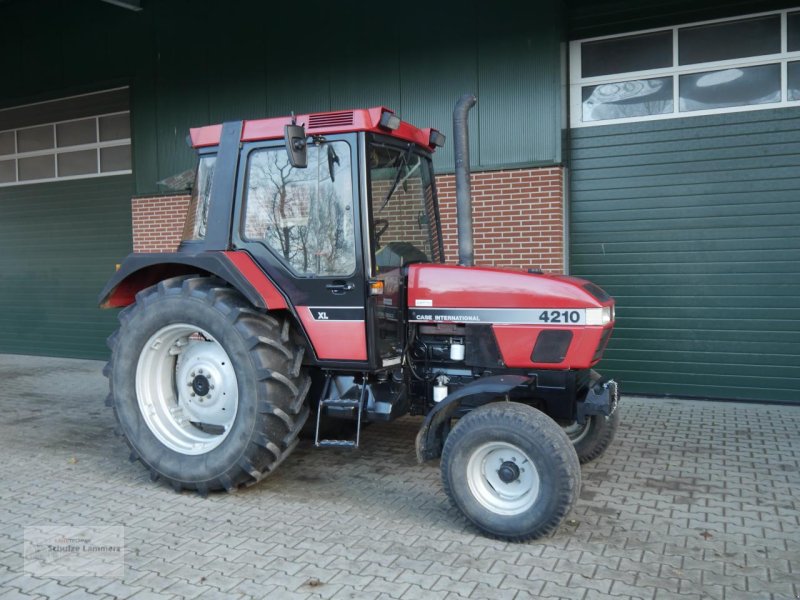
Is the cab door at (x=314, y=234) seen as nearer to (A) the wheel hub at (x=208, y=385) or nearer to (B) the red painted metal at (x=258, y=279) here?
(B) the red painted metal at (x=258, y=279)

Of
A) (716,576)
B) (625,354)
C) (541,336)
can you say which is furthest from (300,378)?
(625,354)

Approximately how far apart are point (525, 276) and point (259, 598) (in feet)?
7.94

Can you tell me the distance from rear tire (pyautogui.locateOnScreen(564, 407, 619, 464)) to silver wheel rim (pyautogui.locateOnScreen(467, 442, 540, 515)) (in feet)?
4.07

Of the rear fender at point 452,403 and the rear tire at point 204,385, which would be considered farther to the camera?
the rear tire at point 204,385

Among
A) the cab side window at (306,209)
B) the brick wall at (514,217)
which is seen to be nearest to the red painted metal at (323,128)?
the cab side window at (306,209)

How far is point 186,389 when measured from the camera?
501cm

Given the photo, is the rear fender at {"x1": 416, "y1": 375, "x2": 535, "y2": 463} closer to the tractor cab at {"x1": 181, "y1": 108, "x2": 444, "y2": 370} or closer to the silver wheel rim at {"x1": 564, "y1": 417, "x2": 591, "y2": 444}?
the tractor cab at {"x1": 181, "y1": 108, "x2": 444, "y2": 370}

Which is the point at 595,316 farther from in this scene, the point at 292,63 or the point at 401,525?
the point at 292,63

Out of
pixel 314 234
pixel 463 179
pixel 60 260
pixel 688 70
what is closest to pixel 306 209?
pixel 314 234

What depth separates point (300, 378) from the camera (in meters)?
4.76

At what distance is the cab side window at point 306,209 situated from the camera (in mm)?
4547

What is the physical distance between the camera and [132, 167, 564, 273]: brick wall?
26.1 ft

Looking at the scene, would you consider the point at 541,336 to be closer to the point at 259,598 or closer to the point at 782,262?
the point at 259,598

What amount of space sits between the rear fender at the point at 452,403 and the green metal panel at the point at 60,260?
7.85 metres
